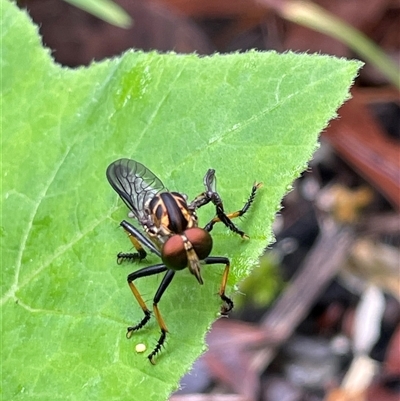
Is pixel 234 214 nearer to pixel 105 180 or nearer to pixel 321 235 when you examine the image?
pixel 105 180

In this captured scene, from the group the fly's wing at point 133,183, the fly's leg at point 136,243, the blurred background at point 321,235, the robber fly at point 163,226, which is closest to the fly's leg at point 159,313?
the robber fly at point 163,226

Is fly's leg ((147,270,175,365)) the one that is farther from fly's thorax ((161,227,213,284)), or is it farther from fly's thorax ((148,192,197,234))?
fly's thorax ((148,192,197,234))

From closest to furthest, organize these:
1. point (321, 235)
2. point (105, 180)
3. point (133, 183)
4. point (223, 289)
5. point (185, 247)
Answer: point (223, 289)
point (185, 247)
point (133, 183)
point (105, 180)
point (321, 235)

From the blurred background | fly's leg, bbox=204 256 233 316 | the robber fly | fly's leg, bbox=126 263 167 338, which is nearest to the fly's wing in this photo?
the robber fly

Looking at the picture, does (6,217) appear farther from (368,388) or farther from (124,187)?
(368,388)

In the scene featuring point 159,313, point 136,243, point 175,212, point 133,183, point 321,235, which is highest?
point 133,183

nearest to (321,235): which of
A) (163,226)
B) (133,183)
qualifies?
(163,226)

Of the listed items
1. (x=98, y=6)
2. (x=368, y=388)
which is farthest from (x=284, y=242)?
(x=98, y=6)
